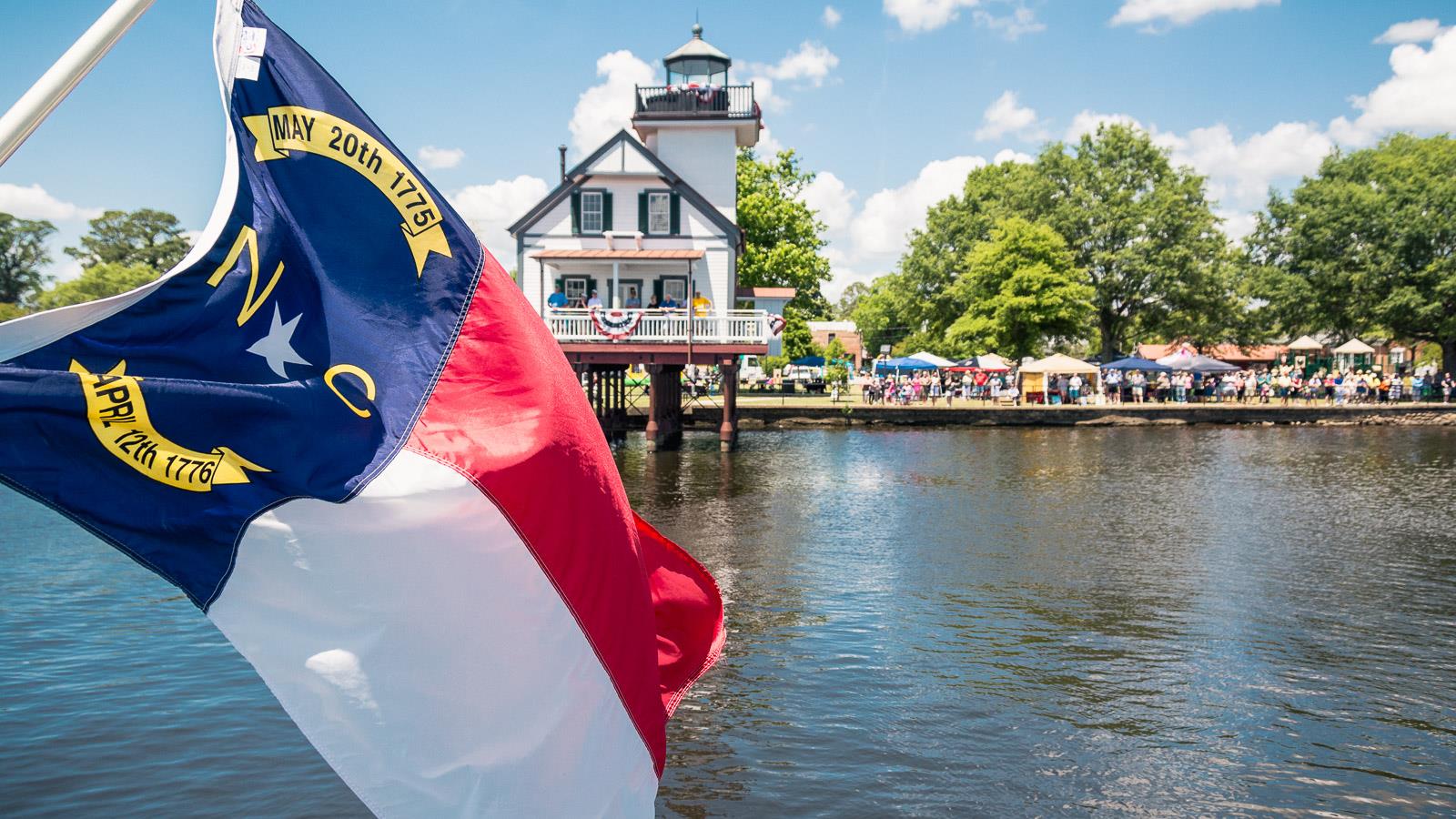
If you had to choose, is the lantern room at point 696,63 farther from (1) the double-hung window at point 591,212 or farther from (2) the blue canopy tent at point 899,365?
(2) the blue canopy tent at point 899,365

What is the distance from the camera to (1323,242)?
59.3m

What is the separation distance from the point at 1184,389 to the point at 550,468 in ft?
181

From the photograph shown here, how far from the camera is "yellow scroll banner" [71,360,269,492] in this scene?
3377 millimetres

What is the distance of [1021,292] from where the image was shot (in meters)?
56.0

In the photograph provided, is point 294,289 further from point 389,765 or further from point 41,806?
point 41,806

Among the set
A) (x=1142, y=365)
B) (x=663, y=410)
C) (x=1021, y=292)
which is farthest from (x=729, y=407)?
(x=1142, y=365)

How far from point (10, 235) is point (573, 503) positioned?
68503 millimetres

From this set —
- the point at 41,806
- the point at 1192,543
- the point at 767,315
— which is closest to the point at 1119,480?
the point at 1192,543

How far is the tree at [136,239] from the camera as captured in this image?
215 feet

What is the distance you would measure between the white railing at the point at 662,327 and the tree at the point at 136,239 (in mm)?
46621

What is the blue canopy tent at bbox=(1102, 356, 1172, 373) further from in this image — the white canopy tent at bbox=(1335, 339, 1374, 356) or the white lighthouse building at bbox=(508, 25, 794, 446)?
the white lighthouse building at bbox=(508, 25, 794, 446)

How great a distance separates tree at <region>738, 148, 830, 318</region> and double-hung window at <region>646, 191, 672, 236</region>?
42.3 ft

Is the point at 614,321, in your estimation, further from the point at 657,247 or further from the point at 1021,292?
the point at 1021,292

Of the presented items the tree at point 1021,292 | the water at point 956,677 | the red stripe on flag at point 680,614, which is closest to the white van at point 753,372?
the tree at point 1021,292
